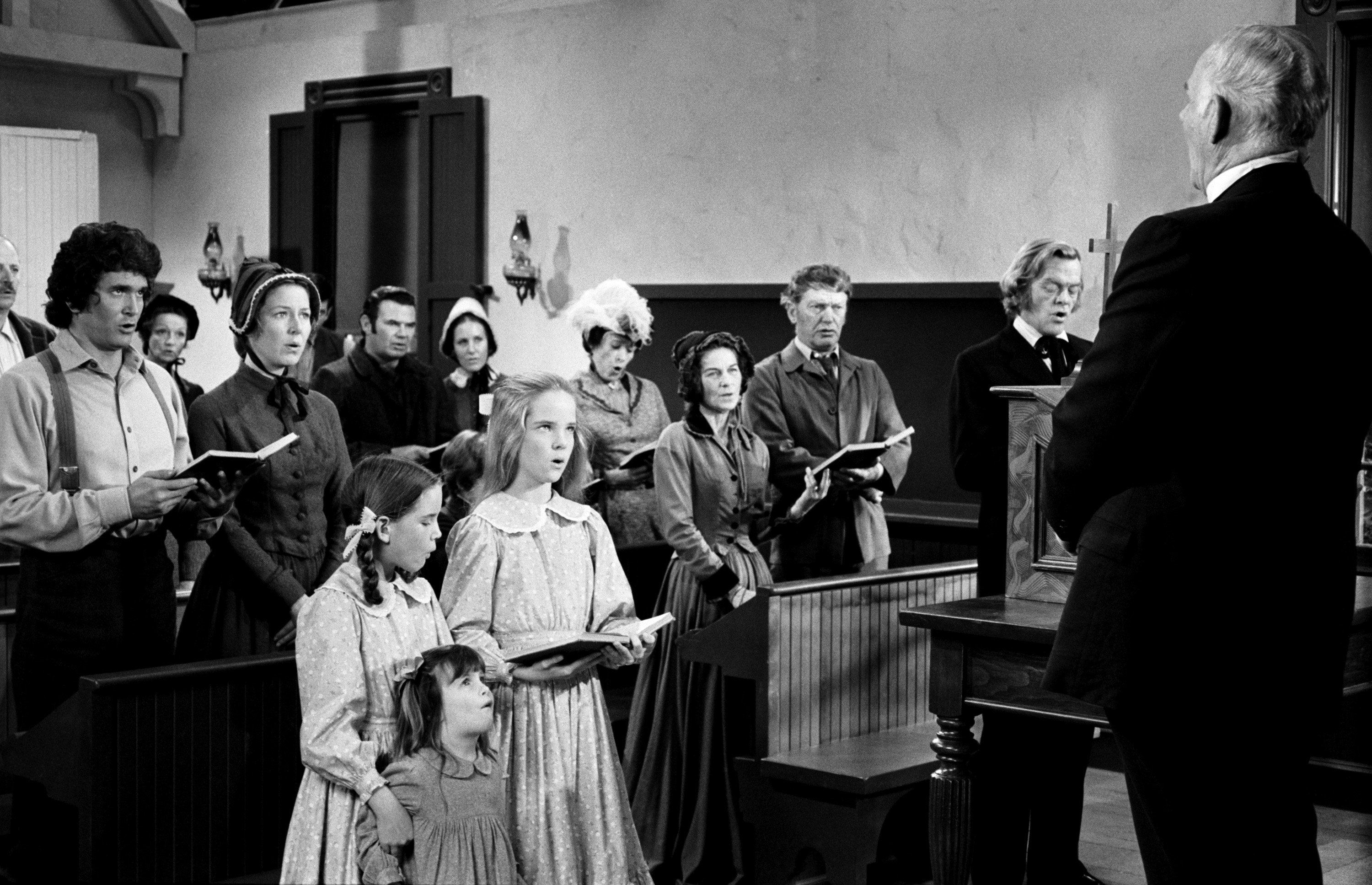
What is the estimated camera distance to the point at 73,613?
11.1 feet

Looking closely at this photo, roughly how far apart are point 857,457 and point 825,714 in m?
0.89

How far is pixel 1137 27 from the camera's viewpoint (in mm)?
6168

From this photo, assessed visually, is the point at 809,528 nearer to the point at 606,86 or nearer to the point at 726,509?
the point at 726,509

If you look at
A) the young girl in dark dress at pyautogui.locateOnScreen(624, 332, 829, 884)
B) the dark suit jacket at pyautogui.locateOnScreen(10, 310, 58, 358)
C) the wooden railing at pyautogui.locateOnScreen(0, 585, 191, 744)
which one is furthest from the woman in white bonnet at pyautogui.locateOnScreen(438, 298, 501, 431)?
the wooden railing at pyautogui.locateOnScreen(0, 585, 191, 744)

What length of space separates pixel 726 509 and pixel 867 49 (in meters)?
3.23

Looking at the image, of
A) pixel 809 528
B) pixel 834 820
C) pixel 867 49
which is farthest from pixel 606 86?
pixel 834 820

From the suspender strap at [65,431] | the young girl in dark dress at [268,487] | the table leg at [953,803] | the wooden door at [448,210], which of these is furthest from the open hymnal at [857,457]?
the wooden door at [448,210]

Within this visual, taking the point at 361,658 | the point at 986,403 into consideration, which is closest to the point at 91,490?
the point at 361,658

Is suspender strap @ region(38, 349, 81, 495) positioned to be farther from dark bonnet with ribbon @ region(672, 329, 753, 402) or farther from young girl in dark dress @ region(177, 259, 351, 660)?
dark bonnet with ribbon @ region(672, 329, 753, 402)

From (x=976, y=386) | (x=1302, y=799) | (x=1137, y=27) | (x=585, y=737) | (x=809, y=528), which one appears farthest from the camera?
(x=1137, y=27)

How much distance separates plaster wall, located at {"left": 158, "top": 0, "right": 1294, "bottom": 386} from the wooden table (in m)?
3.44

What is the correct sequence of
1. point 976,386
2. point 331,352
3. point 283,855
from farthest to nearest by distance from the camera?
point 331,352
point 976,386
point 283,855

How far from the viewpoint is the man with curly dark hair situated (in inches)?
131

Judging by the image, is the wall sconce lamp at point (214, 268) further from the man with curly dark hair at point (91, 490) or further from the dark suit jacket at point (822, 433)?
the man with curly dark hair at point (91, 490)
